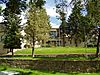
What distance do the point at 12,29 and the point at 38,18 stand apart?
8.47 meters

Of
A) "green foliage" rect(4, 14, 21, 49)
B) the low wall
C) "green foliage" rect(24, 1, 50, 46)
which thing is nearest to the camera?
the low wall

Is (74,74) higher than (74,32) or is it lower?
lower

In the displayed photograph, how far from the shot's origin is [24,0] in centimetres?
2112

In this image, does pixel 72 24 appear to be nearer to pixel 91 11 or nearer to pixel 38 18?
pixel 38 18

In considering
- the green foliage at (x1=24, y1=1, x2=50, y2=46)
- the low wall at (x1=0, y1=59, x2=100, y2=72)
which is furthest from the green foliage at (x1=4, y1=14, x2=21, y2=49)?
the low wall at (x1=0, y1=59, x2=100, y2=72)

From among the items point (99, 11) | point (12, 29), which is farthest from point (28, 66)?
point (12, 29)

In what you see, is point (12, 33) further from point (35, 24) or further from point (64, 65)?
point (64, 65)

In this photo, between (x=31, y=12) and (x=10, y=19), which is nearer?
(x=31, y=12)

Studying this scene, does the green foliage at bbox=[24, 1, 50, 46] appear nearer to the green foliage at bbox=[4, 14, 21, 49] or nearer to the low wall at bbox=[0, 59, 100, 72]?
the green foliage at bbox=[4, 14, 21, 49]

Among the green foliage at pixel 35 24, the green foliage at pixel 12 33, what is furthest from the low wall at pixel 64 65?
the green foliage at pixel 12 33

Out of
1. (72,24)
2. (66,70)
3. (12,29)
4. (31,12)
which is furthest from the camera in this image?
(72,24)

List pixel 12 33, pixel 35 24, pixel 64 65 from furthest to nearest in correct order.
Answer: pixel 12 33 → pixel 35 24 → pixel 64 65

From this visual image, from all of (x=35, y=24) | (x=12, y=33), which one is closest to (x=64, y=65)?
(x=35, y=24)

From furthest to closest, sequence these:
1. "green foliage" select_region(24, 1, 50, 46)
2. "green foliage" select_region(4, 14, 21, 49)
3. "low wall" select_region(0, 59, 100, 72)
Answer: "green foliage" select_region(4, 14, 21, 49)
"green foliage" select_region(24, 1, 50, 46)
"low wall" select_region(0, 59, 100, 72)
